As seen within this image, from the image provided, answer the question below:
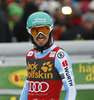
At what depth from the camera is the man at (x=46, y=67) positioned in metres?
4.13

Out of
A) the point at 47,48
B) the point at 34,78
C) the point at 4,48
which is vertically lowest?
the point at 4,48

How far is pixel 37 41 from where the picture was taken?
4297mm

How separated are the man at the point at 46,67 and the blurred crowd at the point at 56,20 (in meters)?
2.82

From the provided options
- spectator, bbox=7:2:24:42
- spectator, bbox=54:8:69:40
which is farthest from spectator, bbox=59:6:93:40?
spectator, bbox=7:2:24:42

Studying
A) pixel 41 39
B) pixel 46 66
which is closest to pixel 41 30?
pixel 41 39

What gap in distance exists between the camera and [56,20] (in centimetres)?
875

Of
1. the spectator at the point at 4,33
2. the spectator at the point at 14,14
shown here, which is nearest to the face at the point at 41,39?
the spectator at the point at 4,33

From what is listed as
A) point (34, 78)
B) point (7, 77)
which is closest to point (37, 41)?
point (34, 78)

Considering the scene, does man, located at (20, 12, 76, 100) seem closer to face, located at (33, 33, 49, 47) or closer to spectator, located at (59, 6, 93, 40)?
face, located at (33, 33, 49, 47)

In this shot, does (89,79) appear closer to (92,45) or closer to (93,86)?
(93,86)

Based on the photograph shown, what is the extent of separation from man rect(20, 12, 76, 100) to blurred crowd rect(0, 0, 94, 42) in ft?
9.24

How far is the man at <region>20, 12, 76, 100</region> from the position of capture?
163 inches

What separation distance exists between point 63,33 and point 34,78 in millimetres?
3363

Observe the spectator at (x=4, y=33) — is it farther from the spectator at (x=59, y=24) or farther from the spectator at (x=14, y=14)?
the spectator at (x=59, y=24)
